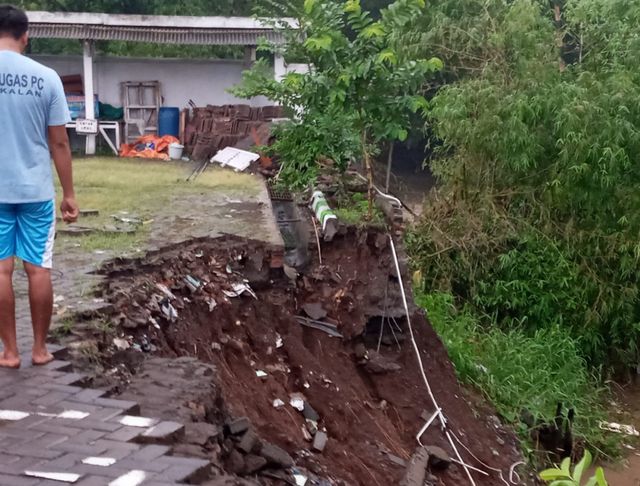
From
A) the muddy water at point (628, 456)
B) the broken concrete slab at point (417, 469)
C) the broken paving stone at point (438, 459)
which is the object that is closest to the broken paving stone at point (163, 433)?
the broken concrete slab at point (417, 469)

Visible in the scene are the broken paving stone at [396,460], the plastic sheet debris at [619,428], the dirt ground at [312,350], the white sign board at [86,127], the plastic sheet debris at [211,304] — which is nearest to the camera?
the dirt ground at [312,350]

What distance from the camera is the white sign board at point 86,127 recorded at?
17078mm

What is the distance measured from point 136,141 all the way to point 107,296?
1239cm

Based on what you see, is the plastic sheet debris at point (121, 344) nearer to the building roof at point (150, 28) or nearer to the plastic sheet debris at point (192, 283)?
the plastic sheet debris at point (192, 283)

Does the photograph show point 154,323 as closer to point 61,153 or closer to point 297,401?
point 297,401

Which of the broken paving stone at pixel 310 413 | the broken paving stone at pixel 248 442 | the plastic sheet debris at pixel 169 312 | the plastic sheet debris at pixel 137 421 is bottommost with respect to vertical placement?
the broken paving stone at pixel 310 413

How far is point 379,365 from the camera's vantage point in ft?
26.9

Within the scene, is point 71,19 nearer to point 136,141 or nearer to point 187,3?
point 136,141

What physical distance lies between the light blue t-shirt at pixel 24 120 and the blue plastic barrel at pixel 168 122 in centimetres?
1414

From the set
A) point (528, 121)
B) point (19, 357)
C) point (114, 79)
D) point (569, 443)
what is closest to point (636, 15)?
point (528, 121)

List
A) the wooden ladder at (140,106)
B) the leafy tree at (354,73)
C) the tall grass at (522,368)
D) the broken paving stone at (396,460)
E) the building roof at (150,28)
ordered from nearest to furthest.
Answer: the broken paving stone at (396,460)
the leafy tree at (354,73)
the tall grass at (522,368)
the building roof at (150,28)
the wooden ladder at (140,106)

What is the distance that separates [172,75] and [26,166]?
14856mm

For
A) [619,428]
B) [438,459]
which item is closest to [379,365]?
[438,459]

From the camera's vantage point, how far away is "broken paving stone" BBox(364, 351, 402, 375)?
8.17 meters
